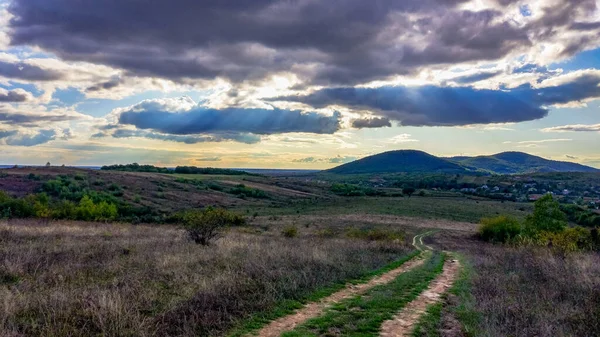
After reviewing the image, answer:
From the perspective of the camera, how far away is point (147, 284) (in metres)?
11.3

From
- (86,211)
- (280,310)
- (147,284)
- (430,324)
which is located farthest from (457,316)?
(86,211)

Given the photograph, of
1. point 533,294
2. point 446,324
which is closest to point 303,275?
point 446,324

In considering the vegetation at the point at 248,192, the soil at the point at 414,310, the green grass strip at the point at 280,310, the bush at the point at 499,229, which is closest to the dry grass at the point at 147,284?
the green grass strip at the point at 280,310

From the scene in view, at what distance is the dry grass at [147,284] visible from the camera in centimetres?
812

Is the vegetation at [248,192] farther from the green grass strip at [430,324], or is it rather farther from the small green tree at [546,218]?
the green grass strip at [430,324]

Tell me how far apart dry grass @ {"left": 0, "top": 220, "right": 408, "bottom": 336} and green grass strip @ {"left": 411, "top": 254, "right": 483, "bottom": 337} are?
10.8 ft

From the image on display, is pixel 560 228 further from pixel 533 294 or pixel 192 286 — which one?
pixel 192 286

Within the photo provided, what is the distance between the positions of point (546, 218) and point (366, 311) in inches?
1313

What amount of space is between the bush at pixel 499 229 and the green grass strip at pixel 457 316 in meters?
36.9

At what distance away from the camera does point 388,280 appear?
14.8 metres

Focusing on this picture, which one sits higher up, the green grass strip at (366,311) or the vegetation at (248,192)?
the green grass strip at (366,311)

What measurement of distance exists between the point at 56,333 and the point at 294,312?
479cm

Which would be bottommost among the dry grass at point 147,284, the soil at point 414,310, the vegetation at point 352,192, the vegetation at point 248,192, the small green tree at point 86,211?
the vegetation at point 352,192

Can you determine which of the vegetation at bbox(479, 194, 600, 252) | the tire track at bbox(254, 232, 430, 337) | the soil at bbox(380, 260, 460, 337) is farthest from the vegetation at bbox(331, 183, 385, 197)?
the tire track at bbox(254, 232, 430, 337)
